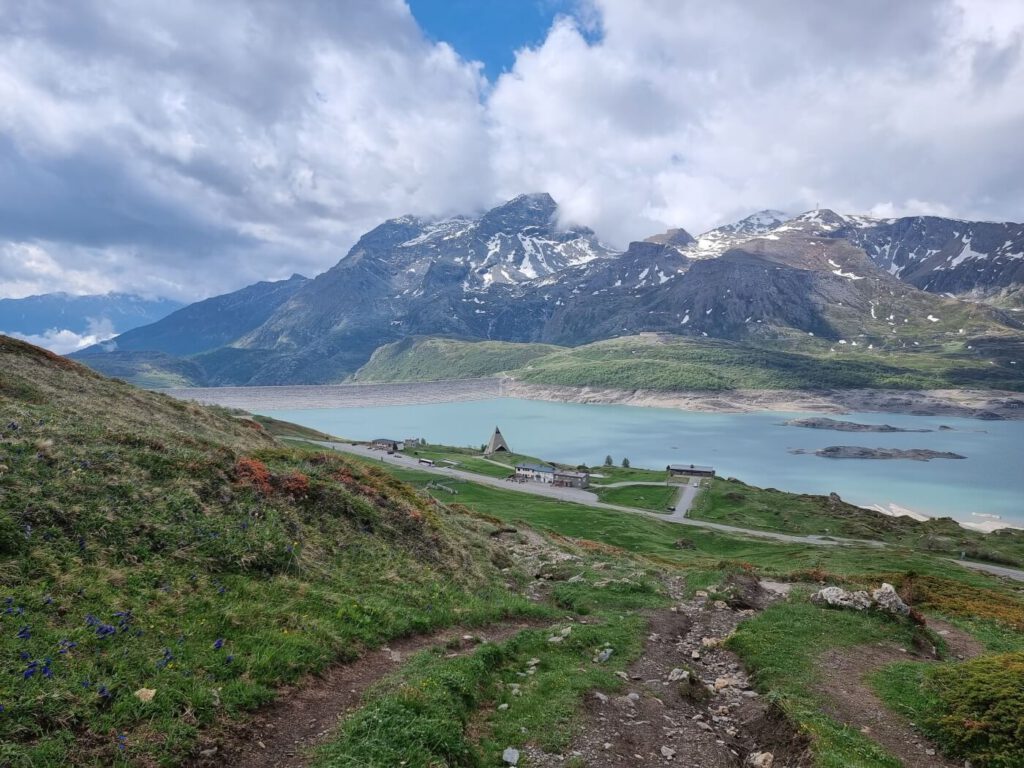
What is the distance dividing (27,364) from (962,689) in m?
45.5

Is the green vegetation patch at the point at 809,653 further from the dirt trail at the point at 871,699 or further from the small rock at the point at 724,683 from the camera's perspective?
the small rock at the point at 724,683

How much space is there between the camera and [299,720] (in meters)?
9.39

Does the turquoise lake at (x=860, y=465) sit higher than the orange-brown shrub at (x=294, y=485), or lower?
lower

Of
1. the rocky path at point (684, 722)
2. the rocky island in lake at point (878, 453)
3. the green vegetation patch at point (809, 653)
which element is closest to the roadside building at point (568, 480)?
the green vegetation patch at point (809, 653)

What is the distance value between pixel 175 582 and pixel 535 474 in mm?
102735

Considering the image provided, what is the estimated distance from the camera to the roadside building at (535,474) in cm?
11181

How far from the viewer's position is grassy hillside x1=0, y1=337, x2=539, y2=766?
7.90m

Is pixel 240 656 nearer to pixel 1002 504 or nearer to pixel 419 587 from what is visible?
pixel 419 587

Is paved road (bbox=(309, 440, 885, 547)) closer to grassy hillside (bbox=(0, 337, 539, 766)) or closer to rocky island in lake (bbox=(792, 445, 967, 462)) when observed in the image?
grassy hillside (bbox=(0, 337, 539, 766))

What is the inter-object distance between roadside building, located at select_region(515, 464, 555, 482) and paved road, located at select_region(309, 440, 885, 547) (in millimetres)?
2460

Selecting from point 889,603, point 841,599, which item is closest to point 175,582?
point 841,599

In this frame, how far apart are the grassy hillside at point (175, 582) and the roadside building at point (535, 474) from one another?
88.5 metres

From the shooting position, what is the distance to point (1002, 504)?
11669cm

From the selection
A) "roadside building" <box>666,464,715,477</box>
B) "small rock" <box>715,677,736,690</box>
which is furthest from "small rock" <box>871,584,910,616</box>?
"roadside building" <box>666,464,715,477</box>
